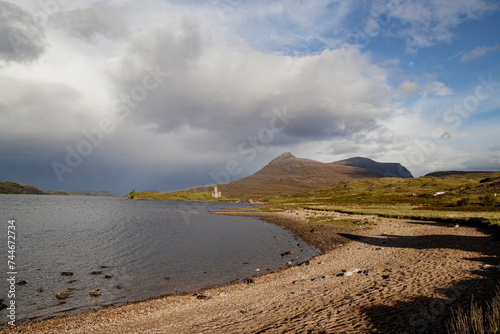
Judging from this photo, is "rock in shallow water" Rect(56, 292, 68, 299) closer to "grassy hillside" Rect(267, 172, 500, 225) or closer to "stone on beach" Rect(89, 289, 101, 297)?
"stone on beach" Rect(89, 289, 101, 297)

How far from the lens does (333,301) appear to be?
592 inches

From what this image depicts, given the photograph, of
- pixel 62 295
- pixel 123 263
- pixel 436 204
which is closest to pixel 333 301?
pixel 62 295

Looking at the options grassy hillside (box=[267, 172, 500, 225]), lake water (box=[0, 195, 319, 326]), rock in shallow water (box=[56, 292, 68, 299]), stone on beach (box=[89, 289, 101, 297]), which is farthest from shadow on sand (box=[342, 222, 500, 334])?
grassy hillside (box=[267, 172, 500, 225])

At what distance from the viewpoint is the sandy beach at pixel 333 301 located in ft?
39.2

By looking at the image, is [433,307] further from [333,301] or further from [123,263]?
[123,263]

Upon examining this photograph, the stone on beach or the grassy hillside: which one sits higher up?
the grassy hillside

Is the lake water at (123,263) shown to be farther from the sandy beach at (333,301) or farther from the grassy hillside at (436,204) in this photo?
the grassy hillside at (436,204)

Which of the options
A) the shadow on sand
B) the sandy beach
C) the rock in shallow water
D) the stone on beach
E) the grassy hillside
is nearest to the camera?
the shadow on sand

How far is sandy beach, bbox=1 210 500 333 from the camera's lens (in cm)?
1196

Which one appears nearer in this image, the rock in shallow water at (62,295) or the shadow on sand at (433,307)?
the shadow on sand at (433,307)

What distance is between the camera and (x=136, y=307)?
1869cm

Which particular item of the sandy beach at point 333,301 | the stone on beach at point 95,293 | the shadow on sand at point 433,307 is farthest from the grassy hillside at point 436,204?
the stone on beach at point 95,293

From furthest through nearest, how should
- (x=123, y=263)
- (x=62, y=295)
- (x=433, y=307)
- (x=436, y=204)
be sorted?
(x=436, y=204), (x=123, y=263), (x=62, y=295), (x=433, y=307)

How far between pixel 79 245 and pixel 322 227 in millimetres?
43917
